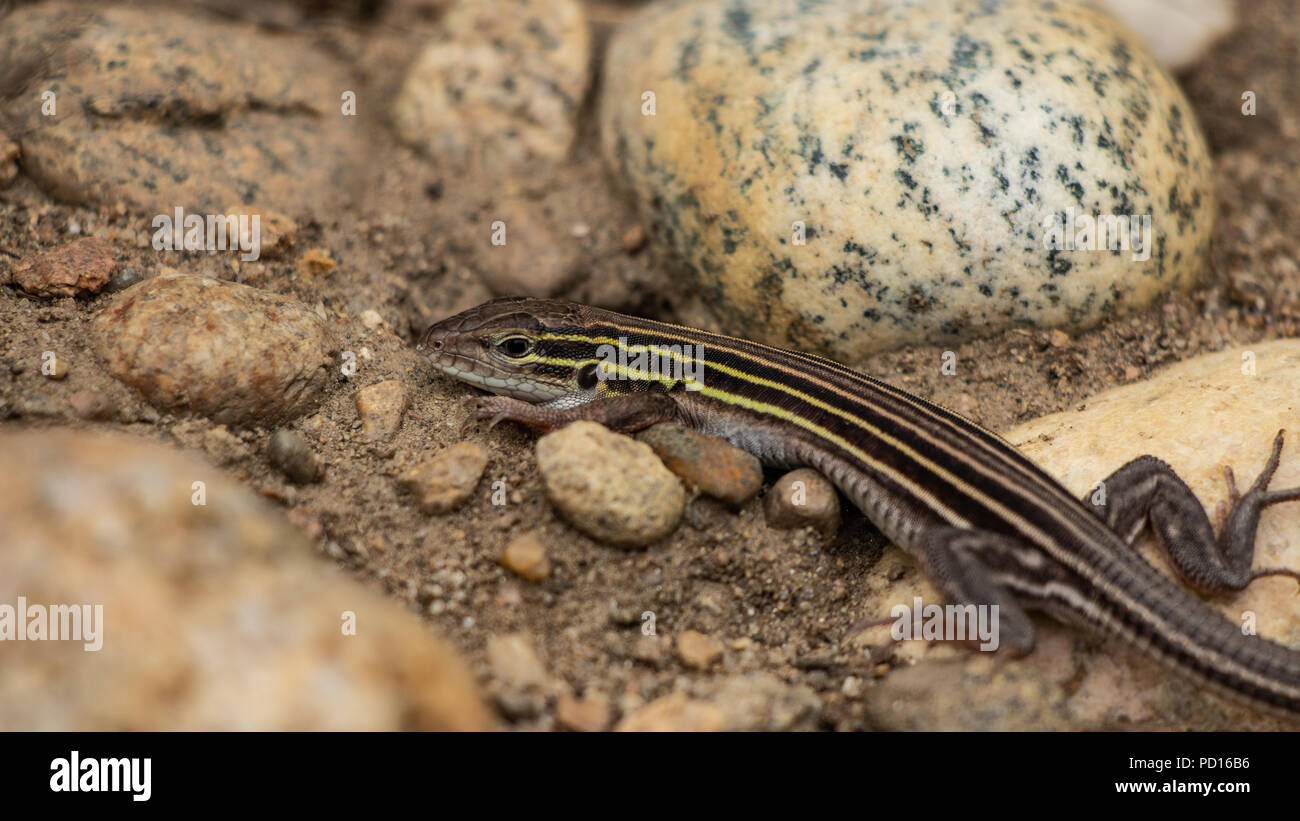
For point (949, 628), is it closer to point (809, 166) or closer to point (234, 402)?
point (809, 166)

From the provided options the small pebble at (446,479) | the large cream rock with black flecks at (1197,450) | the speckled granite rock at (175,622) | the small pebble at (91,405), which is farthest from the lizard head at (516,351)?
the large cream rock with black flecks at (1197,450)

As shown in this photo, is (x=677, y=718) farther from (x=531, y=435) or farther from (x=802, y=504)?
(x=531, y=435)

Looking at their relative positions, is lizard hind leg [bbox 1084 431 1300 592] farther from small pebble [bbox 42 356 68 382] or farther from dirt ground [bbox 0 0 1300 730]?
small pebble [bbox 42 356 68 382]

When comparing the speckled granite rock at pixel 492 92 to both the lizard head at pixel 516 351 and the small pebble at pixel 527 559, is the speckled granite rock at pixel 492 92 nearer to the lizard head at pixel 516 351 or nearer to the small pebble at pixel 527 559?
the lizard head at pixel 516 351

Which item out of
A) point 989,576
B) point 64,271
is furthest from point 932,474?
point 64,271

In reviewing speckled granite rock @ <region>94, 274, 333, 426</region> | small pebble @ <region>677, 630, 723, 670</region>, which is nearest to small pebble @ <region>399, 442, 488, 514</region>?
speckled granite rock @ <region>94, 274, 333, 426</region>

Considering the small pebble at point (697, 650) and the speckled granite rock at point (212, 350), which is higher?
the speckled granite rock at point (212, 350)
